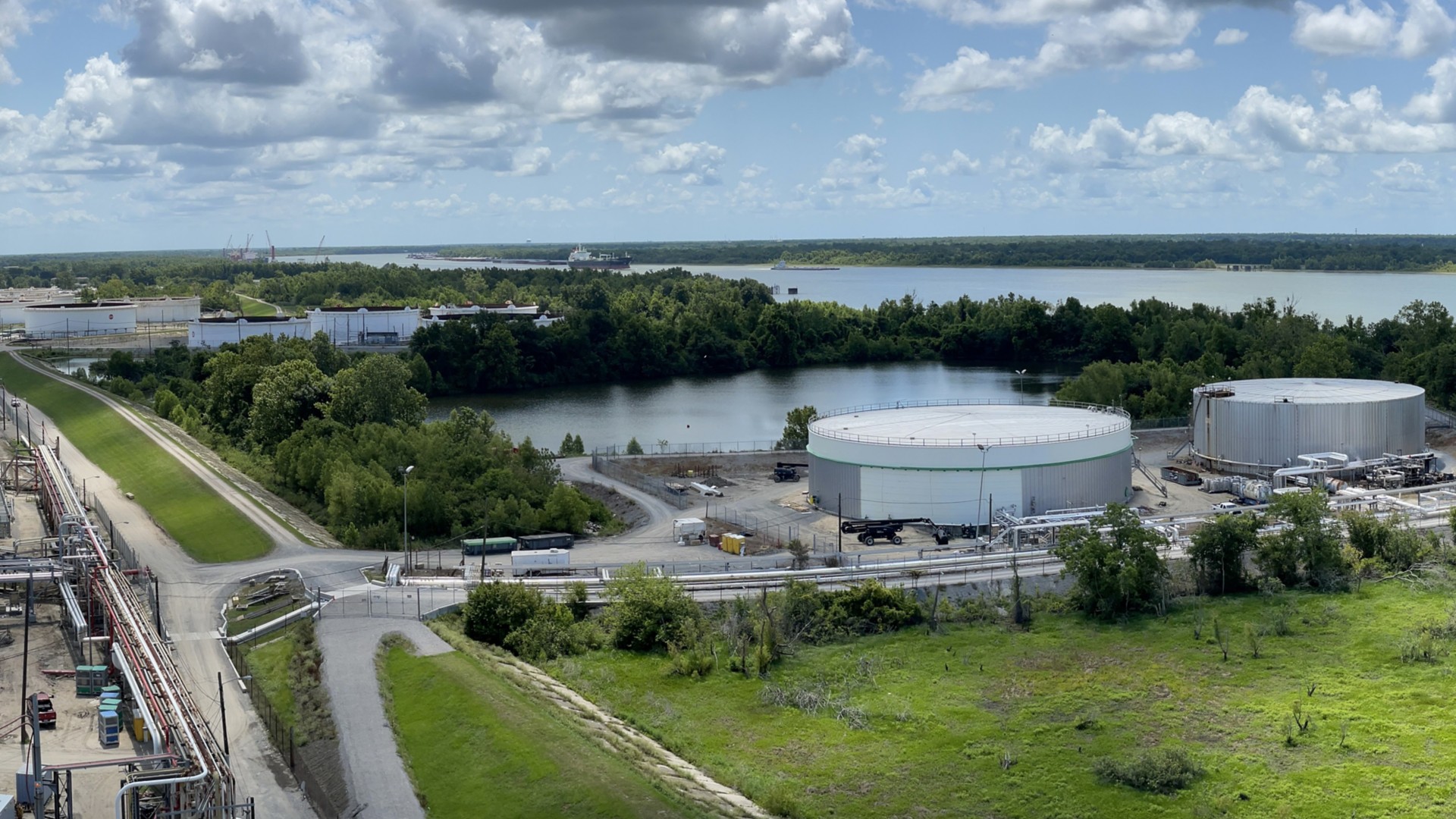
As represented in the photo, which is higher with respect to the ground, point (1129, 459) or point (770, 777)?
point (1129, 459)

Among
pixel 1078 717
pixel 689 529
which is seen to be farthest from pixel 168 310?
pixel 1078 717

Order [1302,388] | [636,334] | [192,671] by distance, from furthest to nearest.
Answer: [636,334] < [1302,388] < [192,671]

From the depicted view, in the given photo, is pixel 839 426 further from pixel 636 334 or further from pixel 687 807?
pixel 636 334

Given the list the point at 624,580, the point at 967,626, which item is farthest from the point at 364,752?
the point at 967,626

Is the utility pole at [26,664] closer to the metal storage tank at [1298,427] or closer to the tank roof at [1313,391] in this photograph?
the metal storage tank at [1298,427]

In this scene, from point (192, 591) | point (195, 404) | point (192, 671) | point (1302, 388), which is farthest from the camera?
point (195, 404)

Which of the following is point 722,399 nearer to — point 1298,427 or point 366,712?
point 1298,427

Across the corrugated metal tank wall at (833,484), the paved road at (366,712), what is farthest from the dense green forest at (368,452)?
the paved road at (366,712)
